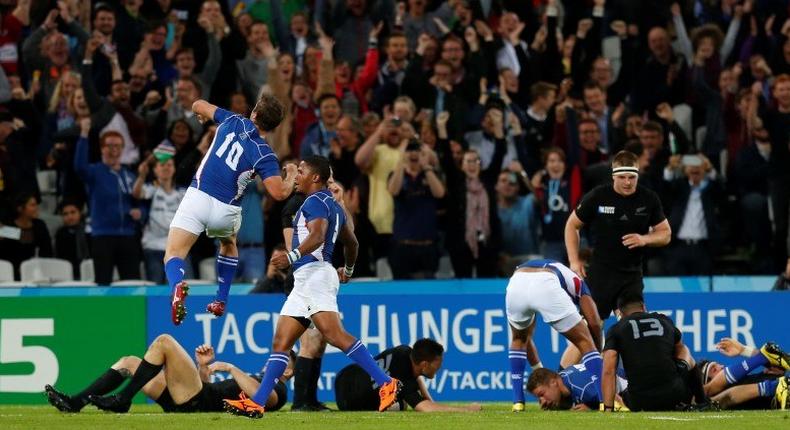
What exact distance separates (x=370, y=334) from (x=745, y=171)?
16.8 feet

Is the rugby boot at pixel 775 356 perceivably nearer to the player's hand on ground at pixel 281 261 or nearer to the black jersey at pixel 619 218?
the black jersey at pixel 619 218

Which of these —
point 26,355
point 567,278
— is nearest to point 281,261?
point 567,278

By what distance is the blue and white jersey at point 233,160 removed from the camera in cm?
1320

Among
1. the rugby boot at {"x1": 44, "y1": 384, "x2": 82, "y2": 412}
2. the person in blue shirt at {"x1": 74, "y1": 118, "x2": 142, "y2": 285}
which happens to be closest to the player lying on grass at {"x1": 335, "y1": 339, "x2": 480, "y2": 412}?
the rugby boot at {"x1": 44, "y1": 384, "x2": 82, "y2": 412}

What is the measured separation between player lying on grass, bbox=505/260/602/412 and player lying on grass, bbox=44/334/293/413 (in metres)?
2.24

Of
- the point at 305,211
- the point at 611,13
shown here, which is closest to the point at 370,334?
the point at 305,211

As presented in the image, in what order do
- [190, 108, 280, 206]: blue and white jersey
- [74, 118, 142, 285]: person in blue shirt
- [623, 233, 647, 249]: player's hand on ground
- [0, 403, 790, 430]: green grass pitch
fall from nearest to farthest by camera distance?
[0, 403, 790, 430]: green grass pitch, [190, 108, 280, 206]: blue and white jersey, [623, 233, 647, 249]: player's hand on ground, [74, 118, 142, 285]: person in blue shirt

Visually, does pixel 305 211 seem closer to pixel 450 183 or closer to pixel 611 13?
pixel 450 183

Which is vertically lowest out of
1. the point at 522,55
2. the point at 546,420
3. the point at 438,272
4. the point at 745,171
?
the point at 546,420

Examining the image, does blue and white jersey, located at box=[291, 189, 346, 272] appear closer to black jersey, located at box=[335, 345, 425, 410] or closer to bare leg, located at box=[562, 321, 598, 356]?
black jersey, located at box=[335, 345, 425, 410]

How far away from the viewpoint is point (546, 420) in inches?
496

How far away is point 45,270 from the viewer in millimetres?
18516

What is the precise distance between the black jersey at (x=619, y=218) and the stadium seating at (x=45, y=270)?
6745mm

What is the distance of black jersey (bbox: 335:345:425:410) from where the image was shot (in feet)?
46.9
